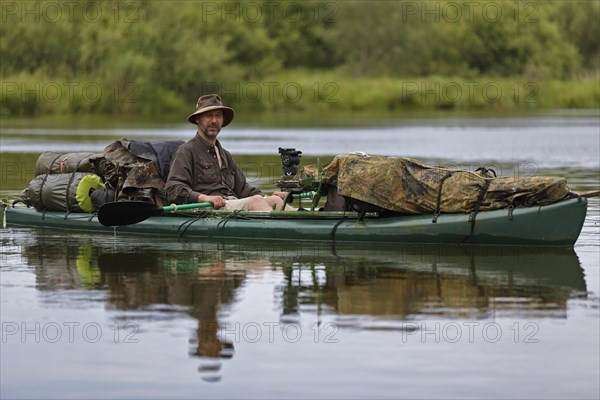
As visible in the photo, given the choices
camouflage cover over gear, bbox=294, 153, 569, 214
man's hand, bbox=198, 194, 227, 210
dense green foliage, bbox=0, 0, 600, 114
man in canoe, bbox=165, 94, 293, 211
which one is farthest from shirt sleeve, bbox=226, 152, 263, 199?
dense green foliage, bbox=0, 0, 600, 114

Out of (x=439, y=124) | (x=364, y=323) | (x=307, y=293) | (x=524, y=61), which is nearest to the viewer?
(x=364, y=323)

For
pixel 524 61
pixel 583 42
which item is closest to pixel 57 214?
pixel 524 61

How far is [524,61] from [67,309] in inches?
2549

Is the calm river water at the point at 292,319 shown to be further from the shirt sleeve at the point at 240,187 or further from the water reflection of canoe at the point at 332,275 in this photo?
the shirt sleeve at the point at 240,187

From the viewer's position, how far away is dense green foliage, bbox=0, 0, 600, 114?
172ft

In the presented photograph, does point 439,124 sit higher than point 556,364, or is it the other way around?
point 439,124

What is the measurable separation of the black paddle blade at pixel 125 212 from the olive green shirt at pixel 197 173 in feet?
0.75

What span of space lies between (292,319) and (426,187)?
3301 mm

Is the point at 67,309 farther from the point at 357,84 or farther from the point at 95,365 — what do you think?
the point at 357,84

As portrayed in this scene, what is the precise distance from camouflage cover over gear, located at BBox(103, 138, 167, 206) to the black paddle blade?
19 centimetres

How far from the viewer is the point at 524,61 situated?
7219cm

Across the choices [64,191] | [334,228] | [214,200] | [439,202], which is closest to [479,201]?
[439,202]

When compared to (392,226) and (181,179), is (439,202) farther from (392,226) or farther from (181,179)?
(181,179)

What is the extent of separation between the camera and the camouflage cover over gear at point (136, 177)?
13039 millimetres
